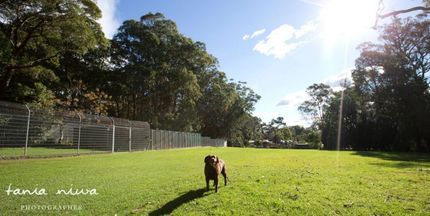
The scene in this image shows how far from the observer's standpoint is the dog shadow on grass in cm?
524

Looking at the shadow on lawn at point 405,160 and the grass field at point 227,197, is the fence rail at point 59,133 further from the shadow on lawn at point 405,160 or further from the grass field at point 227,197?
the shadow on lawn at point 405,160

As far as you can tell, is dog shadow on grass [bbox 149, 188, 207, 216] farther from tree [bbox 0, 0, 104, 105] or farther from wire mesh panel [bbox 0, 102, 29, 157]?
tree [bbox 0, 0, 104, 105]

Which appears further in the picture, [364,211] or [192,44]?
[192,44]

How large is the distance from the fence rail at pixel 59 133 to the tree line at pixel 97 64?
17.9 feet

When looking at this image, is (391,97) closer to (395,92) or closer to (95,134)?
(395,92)

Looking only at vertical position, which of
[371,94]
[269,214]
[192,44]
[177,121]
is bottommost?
[269,214]

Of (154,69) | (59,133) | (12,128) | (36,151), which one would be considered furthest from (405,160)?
(154,69)

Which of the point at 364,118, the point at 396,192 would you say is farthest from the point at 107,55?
the point at 364,118

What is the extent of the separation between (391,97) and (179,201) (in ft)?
146

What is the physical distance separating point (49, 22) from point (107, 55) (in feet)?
55.9

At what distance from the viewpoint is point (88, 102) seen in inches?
1323

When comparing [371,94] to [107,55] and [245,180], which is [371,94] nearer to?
[107,55]

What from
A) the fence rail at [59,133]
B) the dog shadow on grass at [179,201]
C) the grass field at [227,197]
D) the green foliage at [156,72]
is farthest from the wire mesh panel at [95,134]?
the green foliage at [156,72]

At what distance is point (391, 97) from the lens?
43.2 meters
